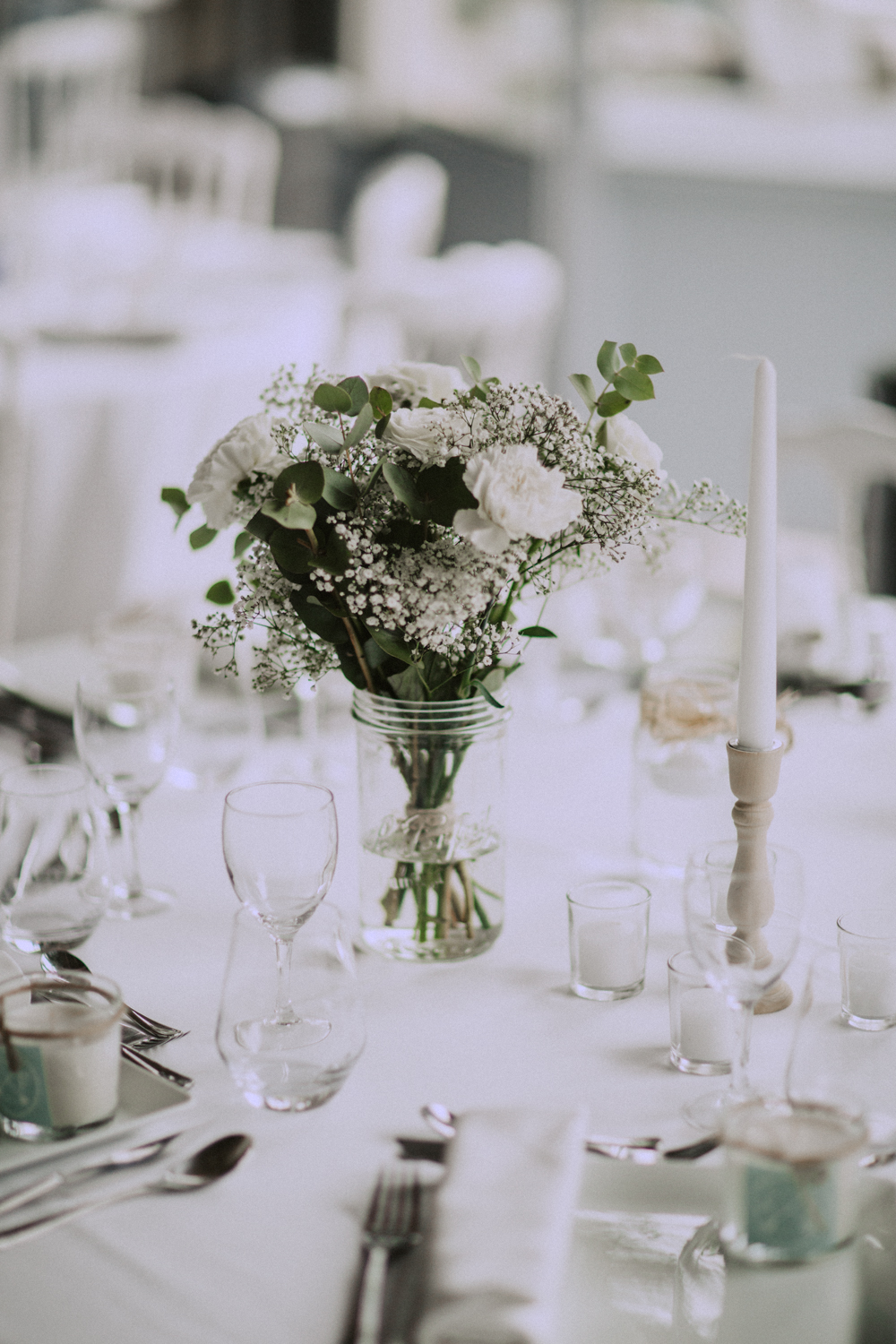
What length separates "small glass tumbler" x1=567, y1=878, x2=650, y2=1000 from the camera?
91 cm

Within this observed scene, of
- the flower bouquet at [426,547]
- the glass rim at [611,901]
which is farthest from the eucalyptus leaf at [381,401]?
the glass rim at [611,901]

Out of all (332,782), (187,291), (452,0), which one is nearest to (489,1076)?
(332,782)

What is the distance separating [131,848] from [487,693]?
0.38 m

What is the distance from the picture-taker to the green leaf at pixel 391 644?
34.7 inches

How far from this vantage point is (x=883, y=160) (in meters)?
4.46

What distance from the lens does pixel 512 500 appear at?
0.78 m

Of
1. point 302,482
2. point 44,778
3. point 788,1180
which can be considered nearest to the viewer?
point 788,1180

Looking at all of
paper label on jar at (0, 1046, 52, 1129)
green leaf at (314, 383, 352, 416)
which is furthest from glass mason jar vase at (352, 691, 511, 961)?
paper label on jar at (0, 1046, 52, 1129)

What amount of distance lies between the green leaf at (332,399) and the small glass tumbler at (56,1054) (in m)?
0.38

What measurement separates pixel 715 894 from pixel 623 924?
0.10 m

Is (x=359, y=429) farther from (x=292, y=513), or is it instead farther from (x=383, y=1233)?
(x=383, y=1233)

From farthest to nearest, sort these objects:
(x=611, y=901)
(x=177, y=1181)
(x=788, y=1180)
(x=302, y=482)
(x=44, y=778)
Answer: (x=44, y=778), (x=611, y=901), (x=302, y=482), (x=177, y=1181), (x=788, y=1180)

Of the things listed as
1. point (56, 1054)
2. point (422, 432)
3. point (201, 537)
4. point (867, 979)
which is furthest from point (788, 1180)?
point (201, 537)

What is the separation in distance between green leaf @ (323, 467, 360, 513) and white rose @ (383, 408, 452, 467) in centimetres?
4
